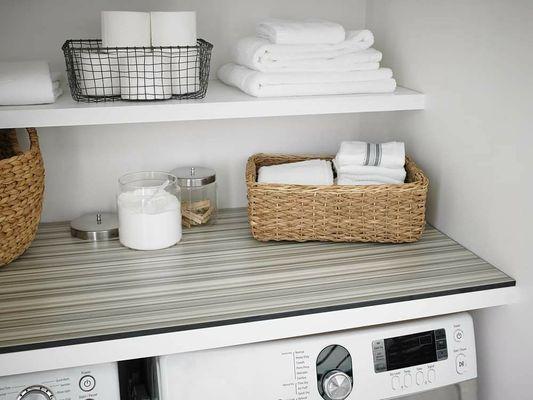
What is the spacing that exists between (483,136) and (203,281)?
74 cm

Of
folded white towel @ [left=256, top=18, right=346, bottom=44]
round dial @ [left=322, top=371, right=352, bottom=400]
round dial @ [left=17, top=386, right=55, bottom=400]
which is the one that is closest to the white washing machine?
round dial @ [left=322, top=371, right=352, bottom=400]

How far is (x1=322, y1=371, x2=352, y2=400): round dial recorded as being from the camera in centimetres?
147

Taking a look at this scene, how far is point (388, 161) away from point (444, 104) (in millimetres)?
203

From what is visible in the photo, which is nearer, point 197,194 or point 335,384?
point 335,384

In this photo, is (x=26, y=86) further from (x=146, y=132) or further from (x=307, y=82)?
(x=307, y=82)

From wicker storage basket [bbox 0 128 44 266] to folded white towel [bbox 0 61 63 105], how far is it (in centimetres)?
9

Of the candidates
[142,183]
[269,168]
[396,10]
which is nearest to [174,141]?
[142,183]

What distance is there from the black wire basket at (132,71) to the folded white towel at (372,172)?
1.45 ft

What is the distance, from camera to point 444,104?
174 centimetres

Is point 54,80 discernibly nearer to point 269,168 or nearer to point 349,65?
point 269,168

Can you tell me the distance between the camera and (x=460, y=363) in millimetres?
1568

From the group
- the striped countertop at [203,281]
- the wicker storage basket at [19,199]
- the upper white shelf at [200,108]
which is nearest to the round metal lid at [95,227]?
the striped countertop at [203,281]

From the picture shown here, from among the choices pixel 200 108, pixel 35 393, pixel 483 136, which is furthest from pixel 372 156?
pixel 35 393

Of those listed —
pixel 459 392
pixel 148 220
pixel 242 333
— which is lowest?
pixel 459 392
